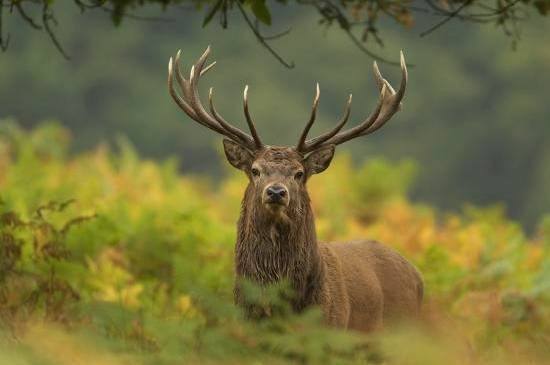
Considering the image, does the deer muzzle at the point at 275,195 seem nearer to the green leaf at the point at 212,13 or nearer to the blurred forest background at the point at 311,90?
the green leaf at the point at 212,13

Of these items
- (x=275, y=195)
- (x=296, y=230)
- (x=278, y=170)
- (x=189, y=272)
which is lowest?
(x=189, y=272)

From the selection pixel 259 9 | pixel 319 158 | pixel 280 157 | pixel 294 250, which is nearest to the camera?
pixel 259 9

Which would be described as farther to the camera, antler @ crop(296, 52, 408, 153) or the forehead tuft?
antler @ crop(296, 52, 408, 153)

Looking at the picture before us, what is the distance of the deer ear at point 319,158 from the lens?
8.25 m

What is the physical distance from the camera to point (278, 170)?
798 cm

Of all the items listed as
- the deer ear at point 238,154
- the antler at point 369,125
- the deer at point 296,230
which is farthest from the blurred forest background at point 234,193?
the antler at point 369,125

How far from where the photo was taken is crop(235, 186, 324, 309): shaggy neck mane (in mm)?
7906

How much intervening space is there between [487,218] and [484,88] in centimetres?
2692

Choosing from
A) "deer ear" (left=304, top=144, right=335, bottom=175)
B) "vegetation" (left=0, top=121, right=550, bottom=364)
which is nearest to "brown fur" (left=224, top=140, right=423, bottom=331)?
"deer ear" (left=304, top=144, right=335, bottom=175)

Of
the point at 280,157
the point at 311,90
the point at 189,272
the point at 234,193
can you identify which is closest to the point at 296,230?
the point at 280,157

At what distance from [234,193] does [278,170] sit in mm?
8960

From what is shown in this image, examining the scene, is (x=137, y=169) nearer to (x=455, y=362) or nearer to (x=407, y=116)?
(x=455, y=362)

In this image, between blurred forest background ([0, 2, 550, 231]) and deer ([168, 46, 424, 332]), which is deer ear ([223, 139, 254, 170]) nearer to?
deer ([168, 46, 424, 332])

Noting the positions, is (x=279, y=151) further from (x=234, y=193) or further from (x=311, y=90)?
(x=311, y=90)
